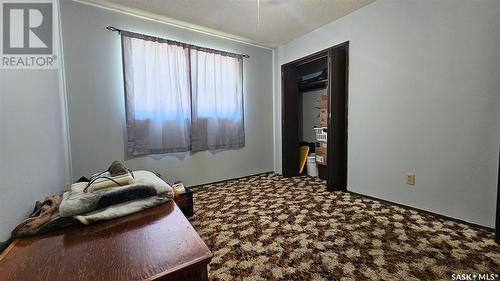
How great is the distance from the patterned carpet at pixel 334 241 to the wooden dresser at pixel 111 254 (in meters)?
0.66

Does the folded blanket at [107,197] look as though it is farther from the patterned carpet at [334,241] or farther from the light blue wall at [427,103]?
the light blue wall at [427,103]

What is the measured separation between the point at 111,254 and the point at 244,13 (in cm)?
274

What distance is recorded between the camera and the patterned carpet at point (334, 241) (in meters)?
1.25

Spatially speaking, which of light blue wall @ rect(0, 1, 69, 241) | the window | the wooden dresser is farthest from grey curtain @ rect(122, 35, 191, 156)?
the wooden dresser

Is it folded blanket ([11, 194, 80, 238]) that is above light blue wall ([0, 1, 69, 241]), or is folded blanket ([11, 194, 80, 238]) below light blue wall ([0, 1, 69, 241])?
below

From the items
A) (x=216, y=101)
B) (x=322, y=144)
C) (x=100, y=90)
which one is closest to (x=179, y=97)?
(x=216, y=101)

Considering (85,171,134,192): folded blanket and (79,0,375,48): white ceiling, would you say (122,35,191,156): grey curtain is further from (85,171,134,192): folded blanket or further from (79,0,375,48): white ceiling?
(85,171,134,192): folded blanket

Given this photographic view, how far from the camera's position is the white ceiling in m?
2.33

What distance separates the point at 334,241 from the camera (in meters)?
1.57

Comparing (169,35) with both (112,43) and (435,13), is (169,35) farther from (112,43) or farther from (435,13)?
(435,13)

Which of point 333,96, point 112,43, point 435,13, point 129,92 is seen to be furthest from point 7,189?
point 435,13

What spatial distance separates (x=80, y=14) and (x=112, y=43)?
0.37 metres

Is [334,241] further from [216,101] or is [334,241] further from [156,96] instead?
[156,96]

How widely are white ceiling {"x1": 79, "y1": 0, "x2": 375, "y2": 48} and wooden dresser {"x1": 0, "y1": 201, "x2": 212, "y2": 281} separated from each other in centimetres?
242
